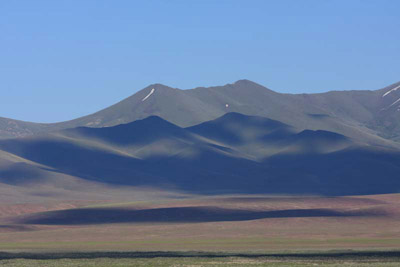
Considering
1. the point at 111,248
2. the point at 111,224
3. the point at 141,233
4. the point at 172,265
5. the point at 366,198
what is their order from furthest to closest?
1. the point at 366,198
2. the point at 111,224
3. the point at 141,233
4. the point at 111,248
5. the point at 172,265

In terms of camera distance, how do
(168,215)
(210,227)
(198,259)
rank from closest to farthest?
(198,259) → (210,227) → (168,215)

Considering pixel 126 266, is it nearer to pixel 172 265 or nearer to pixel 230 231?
pixel 172 265

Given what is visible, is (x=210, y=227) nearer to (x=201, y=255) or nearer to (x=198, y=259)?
(x=201, y=255)

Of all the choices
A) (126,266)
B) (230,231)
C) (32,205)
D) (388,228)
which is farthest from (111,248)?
(32,205)

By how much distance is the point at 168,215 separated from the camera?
148250 millimetres

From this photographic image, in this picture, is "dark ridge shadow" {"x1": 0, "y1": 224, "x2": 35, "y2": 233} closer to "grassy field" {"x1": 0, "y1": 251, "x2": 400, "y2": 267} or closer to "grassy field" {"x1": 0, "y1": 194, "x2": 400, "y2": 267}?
"grassy field" {"x1": 0, "y1": 194, "x2": 400, "y2": 267}

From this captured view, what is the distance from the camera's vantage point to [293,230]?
378ft

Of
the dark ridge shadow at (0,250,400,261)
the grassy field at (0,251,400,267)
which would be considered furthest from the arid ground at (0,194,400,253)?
the grassy field at (0,251,400,267)

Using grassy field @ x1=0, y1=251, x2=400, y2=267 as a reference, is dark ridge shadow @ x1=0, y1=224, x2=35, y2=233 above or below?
above

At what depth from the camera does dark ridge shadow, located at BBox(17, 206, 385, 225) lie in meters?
143

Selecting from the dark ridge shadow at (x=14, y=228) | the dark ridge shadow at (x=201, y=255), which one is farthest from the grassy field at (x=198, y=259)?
the dark ridge shadow at (x=14, y=228)

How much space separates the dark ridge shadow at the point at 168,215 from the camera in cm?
14312

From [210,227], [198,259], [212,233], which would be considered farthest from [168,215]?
[198,259]

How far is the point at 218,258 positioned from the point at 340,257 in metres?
9.85
